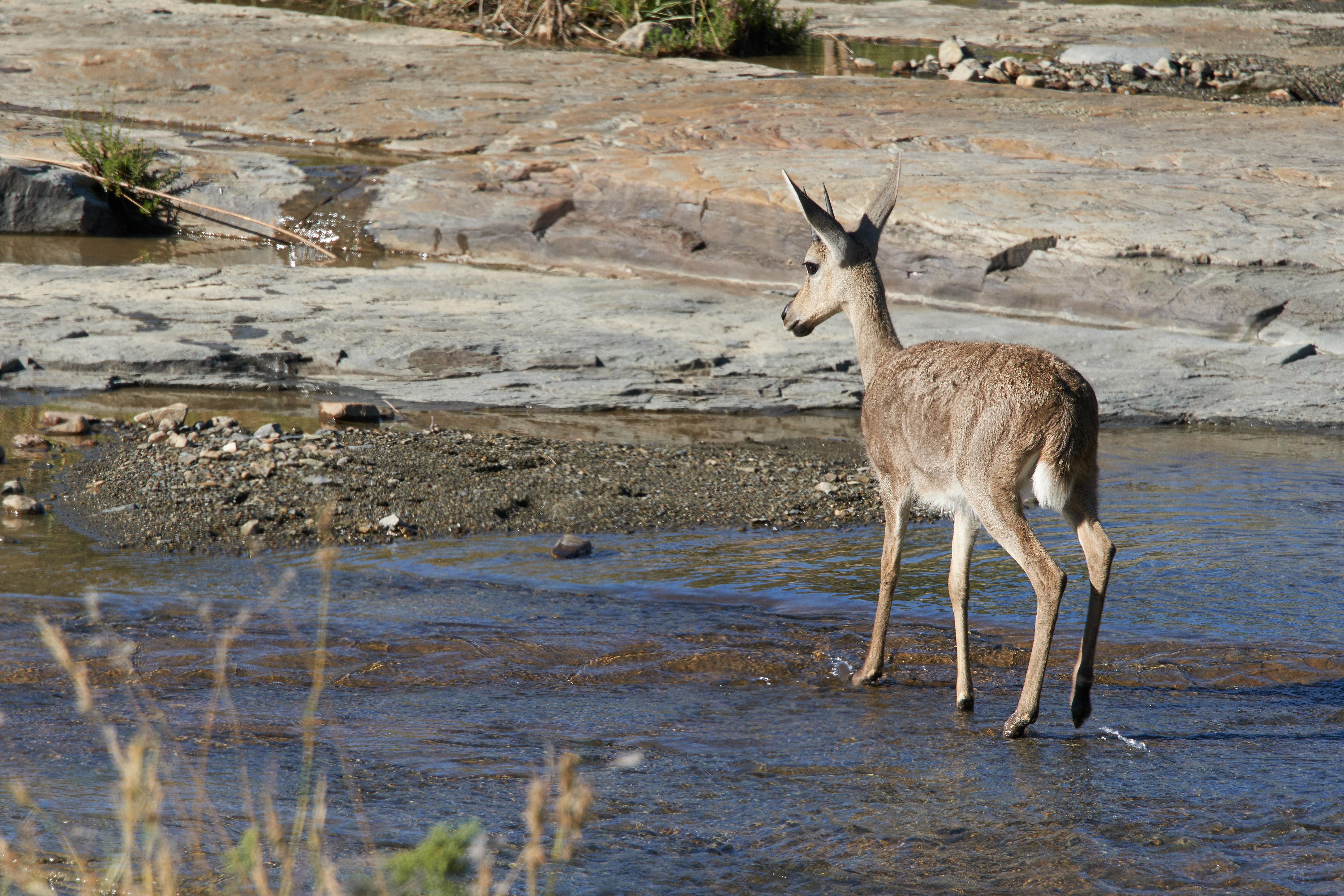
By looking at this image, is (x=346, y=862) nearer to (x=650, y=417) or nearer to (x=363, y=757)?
(x=363, y=757)

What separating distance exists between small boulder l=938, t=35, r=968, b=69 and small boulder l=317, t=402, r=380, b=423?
39.5 ft

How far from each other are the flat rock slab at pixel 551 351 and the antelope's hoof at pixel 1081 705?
167 inches

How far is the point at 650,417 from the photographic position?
847 centimetres

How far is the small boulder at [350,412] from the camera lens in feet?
26.5

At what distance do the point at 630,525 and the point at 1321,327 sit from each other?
5468mm

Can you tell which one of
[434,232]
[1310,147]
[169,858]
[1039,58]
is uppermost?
[1039,58]

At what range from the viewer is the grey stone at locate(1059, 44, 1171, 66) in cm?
1844

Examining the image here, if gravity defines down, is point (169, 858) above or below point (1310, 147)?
below

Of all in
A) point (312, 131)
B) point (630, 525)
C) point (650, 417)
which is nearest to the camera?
point (630, 525)

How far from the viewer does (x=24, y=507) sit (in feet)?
21.5

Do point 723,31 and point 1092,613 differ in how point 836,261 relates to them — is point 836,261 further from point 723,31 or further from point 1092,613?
point 723,31

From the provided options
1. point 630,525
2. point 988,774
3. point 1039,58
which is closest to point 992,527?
point 988,774

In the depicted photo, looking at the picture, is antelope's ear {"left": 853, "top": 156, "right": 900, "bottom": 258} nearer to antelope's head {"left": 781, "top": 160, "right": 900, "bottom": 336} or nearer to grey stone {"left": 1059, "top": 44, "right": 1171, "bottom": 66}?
antelope's head {"left": 781, "top": 160, "right": 900, "bottom": 336}

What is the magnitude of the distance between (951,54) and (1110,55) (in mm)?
2537
